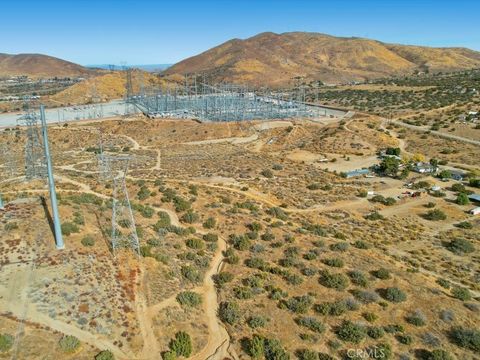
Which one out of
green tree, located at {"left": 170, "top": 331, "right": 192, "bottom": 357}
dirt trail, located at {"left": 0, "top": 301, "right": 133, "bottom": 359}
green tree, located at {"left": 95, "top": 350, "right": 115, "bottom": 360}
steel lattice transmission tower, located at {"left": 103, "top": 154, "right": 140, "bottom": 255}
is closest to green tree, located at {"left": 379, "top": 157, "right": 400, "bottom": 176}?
steel lattice transmission tower, located at {"left": 103, "top": 154, "right": 140, "bottom": 255}

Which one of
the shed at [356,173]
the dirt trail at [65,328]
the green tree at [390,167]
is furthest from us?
the green tree at [390,167]

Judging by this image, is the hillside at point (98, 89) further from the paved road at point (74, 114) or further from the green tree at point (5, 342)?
the green tree at point (5, 342)

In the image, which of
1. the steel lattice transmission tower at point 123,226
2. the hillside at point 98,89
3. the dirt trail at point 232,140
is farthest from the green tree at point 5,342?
the hillside at point 98,89

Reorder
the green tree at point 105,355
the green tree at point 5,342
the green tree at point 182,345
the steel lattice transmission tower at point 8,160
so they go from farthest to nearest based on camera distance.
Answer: the steel lattice transmission tower at point 8,160 < the green tree at point 182,345 < the green tree at point 105,355 < the green tree at point 5,342

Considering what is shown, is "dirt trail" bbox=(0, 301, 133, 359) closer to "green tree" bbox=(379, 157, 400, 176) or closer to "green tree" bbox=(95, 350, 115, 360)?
"green tree" bbox=(95, 350, 115, 360)

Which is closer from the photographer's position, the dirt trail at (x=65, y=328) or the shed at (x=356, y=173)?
the dirt trail at (x=65, y=328)

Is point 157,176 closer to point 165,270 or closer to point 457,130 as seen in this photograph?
point 165,270

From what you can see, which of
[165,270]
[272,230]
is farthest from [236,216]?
[165,270]

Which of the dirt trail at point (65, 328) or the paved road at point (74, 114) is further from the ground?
the paved road at point (74, 114)
